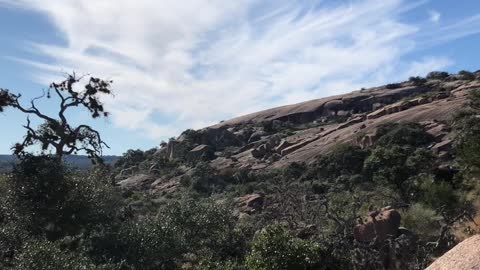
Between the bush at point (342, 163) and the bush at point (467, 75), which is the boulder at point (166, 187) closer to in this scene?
the bush at point (342, 163)

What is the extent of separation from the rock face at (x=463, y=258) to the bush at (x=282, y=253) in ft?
15.0

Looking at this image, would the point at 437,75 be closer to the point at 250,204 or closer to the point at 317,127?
the point at 317,127

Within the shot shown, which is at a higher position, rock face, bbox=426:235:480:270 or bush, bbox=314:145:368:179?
rock face, bbox=426:235:480:270

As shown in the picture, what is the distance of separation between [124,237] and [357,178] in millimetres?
31022

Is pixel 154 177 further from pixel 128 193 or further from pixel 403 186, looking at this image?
pixel 403 186

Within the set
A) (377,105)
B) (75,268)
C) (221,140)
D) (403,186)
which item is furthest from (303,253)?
(221,140)

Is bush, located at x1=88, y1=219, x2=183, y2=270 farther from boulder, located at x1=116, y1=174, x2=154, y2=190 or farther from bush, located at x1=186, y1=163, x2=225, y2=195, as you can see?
boulder, located at x1=116, y1=174, x2=154, y2=190

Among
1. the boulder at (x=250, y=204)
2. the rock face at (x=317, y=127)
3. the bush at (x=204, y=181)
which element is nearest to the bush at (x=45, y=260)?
the boulder at (x=250, y=204)

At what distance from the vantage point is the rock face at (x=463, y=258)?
24.4 feet

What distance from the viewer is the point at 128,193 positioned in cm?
4562

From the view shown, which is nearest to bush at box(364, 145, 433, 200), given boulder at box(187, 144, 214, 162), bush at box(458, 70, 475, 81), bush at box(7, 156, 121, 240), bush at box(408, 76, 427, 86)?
bush at box(7, 156, 121, 240)

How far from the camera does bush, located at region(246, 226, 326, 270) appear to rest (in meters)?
12.2

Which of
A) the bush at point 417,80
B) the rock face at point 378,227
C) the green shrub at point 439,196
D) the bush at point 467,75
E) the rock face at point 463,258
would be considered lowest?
the green shrub at point 439,196

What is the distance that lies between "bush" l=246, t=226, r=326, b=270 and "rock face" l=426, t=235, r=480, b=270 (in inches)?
180
